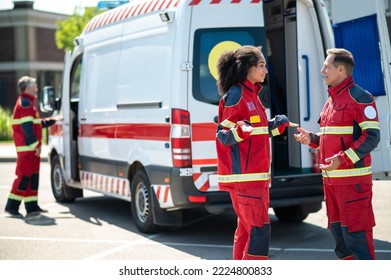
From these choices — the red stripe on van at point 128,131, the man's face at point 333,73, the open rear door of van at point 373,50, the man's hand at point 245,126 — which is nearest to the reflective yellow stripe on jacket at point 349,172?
the man's face at point 333,73

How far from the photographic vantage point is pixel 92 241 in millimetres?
8125

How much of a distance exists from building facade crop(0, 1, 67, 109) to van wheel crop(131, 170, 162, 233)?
80.5 ft

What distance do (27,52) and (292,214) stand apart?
93.1ft

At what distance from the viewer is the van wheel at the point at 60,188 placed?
11.1m

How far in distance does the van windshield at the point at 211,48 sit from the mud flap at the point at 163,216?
1.21m

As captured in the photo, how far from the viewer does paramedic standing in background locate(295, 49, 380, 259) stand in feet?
18.1

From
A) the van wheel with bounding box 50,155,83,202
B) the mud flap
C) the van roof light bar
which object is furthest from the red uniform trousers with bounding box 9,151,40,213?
the mud flap

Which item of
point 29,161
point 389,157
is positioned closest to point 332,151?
point 389,157

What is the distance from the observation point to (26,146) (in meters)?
10.1

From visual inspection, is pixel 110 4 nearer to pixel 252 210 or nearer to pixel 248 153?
pixel 248 153

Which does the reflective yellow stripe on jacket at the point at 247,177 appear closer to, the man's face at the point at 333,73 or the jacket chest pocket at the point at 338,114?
the jacket chest pocket at the point at 338,114

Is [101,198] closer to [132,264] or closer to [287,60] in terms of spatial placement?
[287,60]

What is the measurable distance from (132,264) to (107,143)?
383 centimetres

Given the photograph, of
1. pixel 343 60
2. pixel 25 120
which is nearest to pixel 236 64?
pixel 343 60
